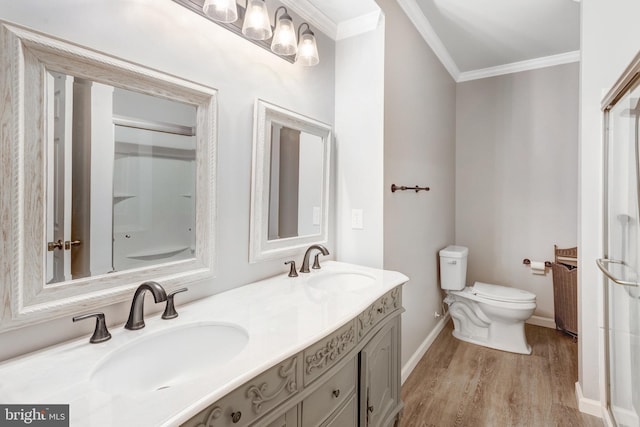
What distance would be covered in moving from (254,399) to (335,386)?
1.37 feet

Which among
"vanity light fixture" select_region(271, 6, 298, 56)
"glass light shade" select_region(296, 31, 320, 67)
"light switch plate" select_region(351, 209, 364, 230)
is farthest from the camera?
"light switch plate" select_region(351, 209, 364, 230)

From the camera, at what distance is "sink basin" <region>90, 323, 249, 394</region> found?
2.83ft

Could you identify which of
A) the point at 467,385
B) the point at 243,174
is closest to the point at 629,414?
the point at 467,385

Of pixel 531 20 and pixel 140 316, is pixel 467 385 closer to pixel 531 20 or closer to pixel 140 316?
pixel 140 316

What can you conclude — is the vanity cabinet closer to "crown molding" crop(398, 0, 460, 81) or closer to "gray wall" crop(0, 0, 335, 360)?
"gray wall" crop(0, 0, 335, 360)

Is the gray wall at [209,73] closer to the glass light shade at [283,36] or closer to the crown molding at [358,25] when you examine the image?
the glass light shade at [283,36]

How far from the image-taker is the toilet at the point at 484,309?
8.07ft

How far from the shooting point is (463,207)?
3355 millimetres

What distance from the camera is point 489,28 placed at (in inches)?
95.9

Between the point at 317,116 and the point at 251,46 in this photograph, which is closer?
the point at 251,46

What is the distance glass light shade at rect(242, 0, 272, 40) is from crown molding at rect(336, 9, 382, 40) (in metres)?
0.81

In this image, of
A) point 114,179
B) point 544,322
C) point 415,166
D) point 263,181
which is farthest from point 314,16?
point 544,322

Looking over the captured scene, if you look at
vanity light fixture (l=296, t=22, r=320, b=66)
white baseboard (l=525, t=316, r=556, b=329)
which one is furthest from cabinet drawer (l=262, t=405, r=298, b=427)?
white baseboard (l=525, t=316, r=556, b=329)

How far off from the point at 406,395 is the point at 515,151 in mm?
2520
